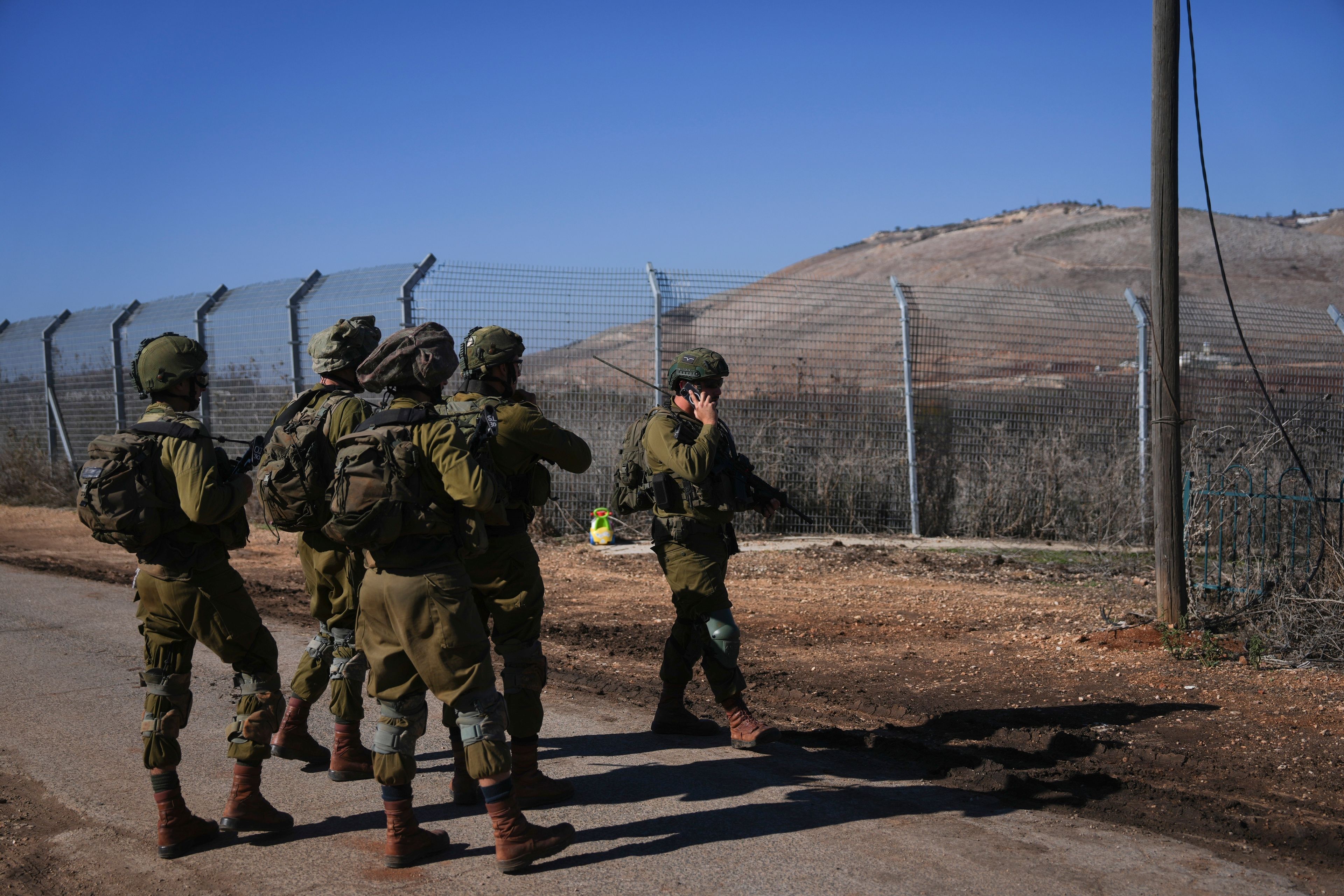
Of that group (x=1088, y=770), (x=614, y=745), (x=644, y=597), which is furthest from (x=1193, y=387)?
(x=614, y=745)

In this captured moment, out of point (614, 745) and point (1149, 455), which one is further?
point (1149, 455)

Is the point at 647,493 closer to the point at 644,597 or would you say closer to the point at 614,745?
the point at 614,745

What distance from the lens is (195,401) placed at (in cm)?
408

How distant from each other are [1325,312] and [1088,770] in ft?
34.5

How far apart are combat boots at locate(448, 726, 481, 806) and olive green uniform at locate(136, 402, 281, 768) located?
2.38ft

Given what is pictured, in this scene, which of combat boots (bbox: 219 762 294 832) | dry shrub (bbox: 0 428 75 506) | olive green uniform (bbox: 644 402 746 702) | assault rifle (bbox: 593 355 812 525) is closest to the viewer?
combat boots (bbox: 219 762 294 832)

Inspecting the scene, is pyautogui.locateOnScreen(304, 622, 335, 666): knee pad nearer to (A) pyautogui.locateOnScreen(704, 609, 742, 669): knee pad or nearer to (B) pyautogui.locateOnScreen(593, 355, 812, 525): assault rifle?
(A) pyautogui.locateOnScreen(704, 609, 742, 669): knee pad

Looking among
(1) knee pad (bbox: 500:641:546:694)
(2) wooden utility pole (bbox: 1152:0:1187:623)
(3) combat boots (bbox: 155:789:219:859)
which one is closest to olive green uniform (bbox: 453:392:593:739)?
(1) knee pad (bbox: 500:641:546:694)

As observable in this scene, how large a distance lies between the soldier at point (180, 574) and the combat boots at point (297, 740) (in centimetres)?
72

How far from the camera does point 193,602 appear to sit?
3.75m

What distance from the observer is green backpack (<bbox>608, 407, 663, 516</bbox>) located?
194 inches

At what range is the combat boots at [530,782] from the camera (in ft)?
13.7

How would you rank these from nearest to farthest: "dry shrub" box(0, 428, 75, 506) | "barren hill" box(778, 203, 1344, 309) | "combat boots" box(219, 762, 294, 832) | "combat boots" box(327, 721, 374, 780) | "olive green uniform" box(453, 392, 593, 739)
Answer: "combat boots" box(219, 762, 294, 832), "olive green uniform" box(453, 392, 593, 739), "combat boots" box(327, 721, 374, 780), "dry shrub" box(0, 428, 75, 506), "barren hill" box(778, 203, 1344, 309)

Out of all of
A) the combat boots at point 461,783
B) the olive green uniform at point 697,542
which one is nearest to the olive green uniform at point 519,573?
the combat boots at point 461,783
